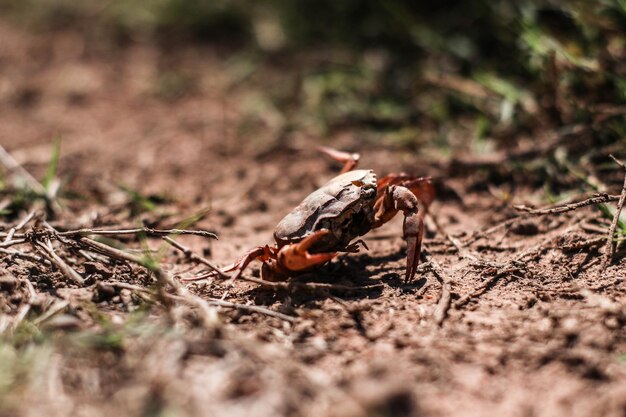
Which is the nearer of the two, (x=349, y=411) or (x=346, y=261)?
(x=349, y=411)

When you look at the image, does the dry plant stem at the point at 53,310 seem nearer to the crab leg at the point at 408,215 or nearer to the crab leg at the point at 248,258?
the crab leg at the point at 248,258

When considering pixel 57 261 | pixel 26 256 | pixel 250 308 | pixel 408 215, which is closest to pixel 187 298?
pixel 250 308

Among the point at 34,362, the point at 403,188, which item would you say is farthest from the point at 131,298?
the point at 403,188

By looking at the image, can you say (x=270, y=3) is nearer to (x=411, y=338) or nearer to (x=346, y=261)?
(x=346, y=261)

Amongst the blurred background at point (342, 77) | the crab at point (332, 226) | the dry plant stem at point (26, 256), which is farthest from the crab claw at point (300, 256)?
the blurred background at point (342, 77)

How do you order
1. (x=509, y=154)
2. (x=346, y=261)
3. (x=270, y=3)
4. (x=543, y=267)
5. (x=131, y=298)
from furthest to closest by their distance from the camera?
(x=270, y=3), (x=509, y=154), (x=346, y=261), (x=543, y=267), (x=131, y=298)

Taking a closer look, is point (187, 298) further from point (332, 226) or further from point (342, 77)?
point (342, 77)

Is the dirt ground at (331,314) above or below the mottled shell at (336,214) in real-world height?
below

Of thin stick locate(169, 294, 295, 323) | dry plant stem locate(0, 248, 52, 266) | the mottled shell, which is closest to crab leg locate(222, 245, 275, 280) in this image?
the mottled shell
